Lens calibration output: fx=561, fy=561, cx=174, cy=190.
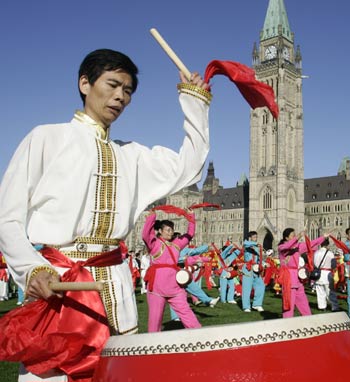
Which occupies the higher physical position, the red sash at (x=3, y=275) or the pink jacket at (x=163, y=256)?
the pink jacket at (x=163, y=256)

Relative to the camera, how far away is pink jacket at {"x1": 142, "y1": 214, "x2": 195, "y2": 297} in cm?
825

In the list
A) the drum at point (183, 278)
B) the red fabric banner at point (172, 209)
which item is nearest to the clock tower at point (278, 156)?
the red fabric banner at point (172, 209)

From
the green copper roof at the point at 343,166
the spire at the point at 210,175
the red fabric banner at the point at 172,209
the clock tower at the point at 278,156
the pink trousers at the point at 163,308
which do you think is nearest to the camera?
the pink trousers at the point at 163,308

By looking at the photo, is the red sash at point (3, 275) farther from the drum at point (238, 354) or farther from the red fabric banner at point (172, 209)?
the drum at point (238, 354)

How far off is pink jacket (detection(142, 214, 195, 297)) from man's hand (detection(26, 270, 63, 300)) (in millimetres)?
6245

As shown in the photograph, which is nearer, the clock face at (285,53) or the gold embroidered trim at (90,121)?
the gold embroidered trim at (90,121)

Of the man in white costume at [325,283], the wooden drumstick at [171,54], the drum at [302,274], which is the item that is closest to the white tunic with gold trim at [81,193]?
the wooden drumstick at [171,54]

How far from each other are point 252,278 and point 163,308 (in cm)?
816

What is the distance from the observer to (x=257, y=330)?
162 cm

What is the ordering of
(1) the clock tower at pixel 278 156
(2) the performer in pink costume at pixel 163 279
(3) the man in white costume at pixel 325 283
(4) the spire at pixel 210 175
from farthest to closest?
(4) the spire at pixel 210 175
(1) the clock tower at pixel 278 156
(3) the man in white costume at pixel 325 283
(2) the performer in pink costume at pixel 163 279

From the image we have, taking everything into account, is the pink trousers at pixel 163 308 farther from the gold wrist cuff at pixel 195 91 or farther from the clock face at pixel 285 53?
the clock face at pixel 285 53

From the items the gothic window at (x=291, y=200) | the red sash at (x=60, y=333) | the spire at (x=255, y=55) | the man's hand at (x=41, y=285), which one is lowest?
the red sash at (x=60, y=333)

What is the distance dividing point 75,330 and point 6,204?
0.55m

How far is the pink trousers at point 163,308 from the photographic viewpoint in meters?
7.75
